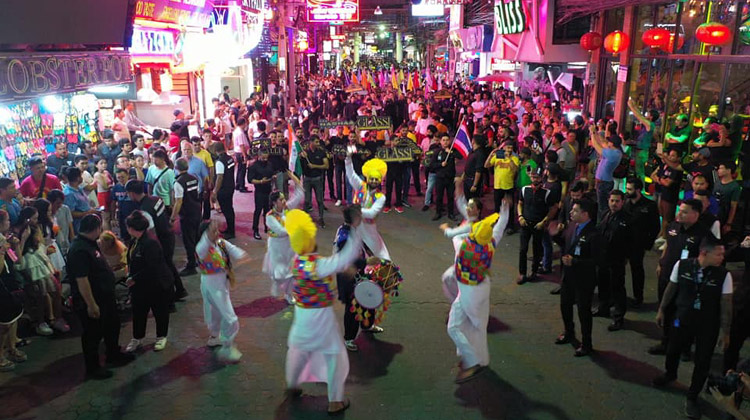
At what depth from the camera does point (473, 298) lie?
5551mm

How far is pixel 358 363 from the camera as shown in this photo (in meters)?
6.08

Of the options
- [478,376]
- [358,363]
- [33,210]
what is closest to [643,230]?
[478,376]

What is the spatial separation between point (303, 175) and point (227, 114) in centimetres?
664

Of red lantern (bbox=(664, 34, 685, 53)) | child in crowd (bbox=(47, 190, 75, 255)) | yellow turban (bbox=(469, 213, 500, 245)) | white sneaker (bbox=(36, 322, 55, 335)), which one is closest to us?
yellow turban (bbox=(469, 213, 500, 245))

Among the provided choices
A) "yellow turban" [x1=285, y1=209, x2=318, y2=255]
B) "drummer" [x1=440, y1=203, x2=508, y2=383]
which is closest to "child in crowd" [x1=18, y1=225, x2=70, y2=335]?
"yellow turban" [x1=285, y1=209, x2=318, y2=255]

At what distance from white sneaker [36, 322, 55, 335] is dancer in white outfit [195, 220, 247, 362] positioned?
2021 millimetres

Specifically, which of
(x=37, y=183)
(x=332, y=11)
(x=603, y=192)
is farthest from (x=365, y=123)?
(x=332, y=11)

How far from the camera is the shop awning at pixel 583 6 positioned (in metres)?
12.2

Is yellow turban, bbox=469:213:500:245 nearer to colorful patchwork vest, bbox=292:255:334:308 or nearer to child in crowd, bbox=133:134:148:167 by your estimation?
colorful patchwork vest, bbox=292:255:334:308

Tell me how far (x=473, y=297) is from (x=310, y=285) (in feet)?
5.40

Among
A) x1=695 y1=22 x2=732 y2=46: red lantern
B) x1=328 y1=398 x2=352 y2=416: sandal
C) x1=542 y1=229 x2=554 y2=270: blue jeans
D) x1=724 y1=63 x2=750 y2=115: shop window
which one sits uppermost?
x1=695 y1=22 x2=732 y2=46: red lantern

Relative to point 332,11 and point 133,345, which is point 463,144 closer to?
point 133,345

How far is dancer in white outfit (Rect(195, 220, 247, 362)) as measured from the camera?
233 inches

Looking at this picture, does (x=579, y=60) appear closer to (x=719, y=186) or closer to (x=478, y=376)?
(x=719, y=186)
